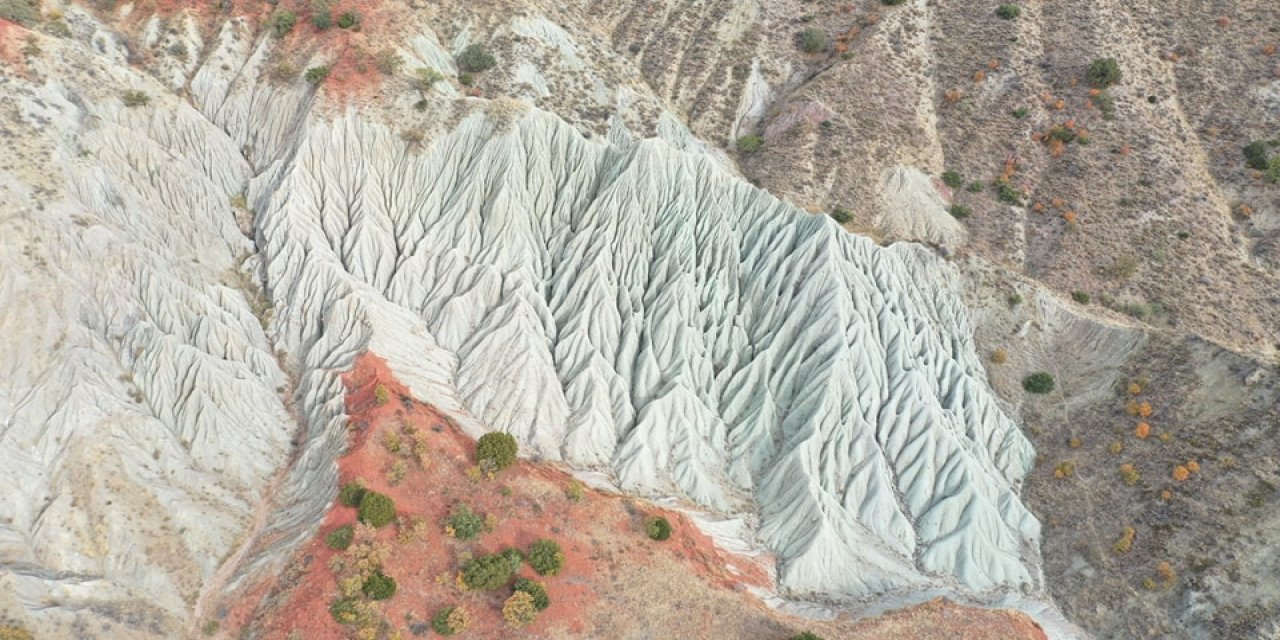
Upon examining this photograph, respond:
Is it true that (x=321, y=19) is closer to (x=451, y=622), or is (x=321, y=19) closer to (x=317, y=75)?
(x=317, y=75)

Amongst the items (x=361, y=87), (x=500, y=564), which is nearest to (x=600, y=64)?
(x=361, y=87)

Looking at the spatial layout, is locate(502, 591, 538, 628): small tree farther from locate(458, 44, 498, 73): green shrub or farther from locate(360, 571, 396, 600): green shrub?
locate(458, 44, 498, 73): green shrub

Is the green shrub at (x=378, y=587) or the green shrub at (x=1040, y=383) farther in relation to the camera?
the green shrub at (x=1040, y=383)

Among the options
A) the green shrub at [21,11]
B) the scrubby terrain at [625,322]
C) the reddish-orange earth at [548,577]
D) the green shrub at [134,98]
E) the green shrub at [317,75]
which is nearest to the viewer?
the reddish-orange earth at [548,577]

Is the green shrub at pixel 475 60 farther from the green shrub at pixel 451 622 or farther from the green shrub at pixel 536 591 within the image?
the green shrub at pixel 451 622

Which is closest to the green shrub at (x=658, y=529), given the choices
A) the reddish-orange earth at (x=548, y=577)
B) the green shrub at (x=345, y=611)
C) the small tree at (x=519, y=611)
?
the reddish-orange earth at (x=548, y=577)

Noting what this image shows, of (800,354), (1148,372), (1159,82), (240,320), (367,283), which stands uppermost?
(1159,82)

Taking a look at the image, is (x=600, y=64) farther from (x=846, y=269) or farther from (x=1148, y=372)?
(x=1148, y=372)
